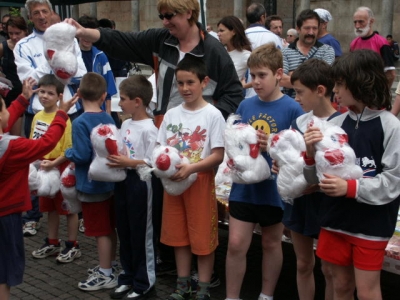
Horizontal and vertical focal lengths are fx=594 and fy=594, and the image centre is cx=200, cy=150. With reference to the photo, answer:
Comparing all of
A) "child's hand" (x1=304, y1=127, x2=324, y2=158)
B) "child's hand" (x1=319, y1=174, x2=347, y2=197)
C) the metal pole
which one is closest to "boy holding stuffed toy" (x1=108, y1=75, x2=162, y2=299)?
"child's hand" (x1=304, y1=127, x2=324, y2=158)

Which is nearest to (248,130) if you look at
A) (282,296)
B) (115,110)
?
(282,296)

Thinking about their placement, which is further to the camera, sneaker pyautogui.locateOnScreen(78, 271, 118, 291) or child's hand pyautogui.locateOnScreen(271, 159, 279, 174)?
sneaker pyautogui.locateOnScreen(78, 271, 118, 291)

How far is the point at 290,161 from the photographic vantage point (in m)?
3.53

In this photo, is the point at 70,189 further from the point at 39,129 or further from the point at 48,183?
the point at 39,129

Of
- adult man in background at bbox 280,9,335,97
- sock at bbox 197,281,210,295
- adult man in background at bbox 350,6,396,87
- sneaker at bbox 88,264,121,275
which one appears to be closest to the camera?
sock at bbox 197,281,210,295

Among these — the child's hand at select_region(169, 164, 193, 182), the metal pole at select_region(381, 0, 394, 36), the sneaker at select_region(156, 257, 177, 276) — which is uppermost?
the metal pole at select_region(381, 0, 394, 36)

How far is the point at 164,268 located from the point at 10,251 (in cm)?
158

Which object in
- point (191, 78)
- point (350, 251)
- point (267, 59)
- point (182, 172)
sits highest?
point (267, 59)

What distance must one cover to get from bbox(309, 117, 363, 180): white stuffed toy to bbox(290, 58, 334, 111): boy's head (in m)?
0.60

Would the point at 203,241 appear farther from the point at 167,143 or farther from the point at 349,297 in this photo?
the point at 349,297

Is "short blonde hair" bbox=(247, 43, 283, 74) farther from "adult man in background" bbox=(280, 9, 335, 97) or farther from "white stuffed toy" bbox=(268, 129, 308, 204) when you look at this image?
"adult man in background" bbox=(280, 9, 335, 97)

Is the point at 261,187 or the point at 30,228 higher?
the point at 261,187

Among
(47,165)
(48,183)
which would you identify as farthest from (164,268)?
(47,165)

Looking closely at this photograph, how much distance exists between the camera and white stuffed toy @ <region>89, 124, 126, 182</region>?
4438mm
